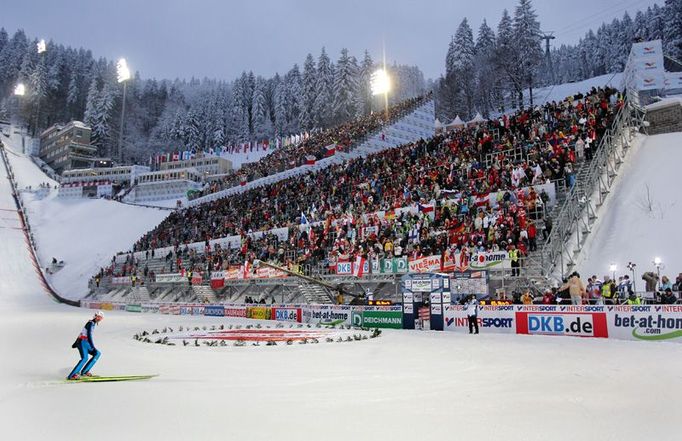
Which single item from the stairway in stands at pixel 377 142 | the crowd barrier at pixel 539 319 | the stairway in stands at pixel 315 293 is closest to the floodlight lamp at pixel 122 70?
the stairway in stands at pixel 377 142

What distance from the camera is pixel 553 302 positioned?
1855cm

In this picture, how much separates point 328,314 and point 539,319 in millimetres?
11173

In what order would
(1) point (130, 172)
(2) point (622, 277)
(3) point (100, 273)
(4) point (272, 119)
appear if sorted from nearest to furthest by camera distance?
(2) point (622, 277), (3) point (100, 273), (1) point (130, 172), (4) point (272, 119)

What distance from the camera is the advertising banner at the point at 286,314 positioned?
2825 cm

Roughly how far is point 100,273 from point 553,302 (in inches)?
1929

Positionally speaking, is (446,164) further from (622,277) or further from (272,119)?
(272,119)

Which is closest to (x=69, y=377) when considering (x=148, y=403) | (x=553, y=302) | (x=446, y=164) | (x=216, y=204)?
(x=148, y=403)

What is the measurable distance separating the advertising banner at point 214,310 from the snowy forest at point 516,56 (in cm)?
5711

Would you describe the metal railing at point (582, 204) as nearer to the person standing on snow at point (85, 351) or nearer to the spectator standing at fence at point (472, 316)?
the spectator standing at fence at point (472, 316)

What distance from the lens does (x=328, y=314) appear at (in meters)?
26.1

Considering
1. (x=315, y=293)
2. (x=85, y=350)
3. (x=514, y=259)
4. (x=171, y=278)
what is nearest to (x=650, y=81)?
(x=514, y=259)

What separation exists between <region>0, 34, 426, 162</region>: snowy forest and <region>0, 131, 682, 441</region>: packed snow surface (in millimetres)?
88242

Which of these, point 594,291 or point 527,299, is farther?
point 527,299

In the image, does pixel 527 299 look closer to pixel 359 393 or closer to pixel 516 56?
pixel 359 393
